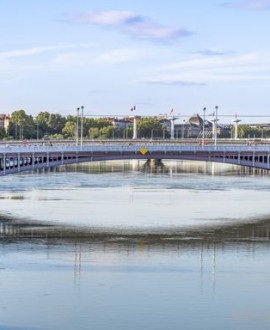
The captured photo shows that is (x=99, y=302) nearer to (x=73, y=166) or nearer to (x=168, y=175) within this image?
(x=168, y=175)

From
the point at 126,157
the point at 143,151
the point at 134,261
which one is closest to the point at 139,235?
the point at 134,261

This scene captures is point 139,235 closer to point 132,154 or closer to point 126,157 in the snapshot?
point 126,157

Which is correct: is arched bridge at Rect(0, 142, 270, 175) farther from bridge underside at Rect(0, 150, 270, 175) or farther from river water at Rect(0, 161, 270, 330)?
river water at Rect(0, 161, 270, 330)

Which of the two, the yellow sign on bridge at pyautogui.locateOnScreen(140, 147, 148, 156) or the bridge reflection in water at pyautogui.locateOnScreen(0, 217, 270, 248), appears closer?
the bridge reflection in water at pyautogui.locateOnScreen(0, 217, 270, 248)

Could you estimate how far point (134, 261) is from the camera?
159 ft

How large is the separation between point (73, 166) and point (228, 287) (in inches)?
4574

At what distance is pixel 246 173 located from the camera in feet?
453

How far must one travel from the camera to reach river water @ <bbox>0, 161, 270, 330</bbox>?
37625 millimetres

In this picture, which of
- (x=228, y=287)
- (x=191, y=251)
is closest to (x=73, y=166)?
(x=191, y=251)

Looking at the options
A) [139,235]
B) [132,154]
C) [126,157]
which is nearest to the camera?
[139,235]

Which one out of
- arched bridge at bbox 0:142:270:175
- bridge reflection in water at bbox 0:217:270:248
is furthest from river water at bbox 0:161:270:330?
arched bridge at bbox 0:142:270:175

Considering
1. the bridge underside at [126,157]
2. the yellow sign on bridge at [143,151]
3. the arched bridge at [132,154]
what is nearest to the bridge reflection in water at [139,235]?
the bridge underside at [126,157]

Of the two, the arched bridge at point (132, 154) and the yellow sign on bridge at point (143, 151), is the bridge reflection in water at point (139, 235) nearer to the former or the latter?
the arched bridge at point (132, 154)

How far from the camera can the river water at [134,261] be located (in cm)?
3762
